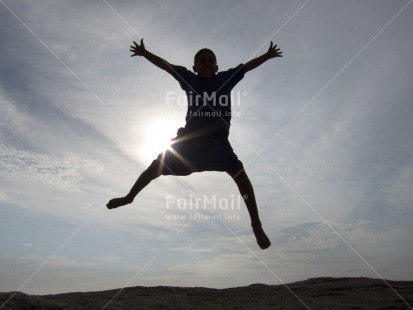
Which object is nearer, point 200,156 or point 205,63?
point 200,156

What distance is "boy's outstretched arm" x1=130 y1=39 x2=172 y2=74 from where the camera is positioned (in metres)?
4.93

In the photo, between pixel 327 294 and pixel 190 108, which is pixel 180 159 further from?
pixel 327 294

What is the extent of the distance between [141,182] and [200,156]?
800 mm

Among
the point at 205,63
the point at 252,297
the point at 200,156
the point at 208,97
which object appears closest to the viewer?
the point at 200,156

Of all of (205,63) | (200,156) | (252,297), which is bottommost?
(252,297)

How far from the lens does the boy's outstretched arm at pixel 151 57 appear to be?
4.93m

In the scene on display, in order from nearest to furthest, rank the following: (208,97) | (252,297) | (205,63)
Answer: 1. (208,97)
2. (205,63)
3. (252,297)

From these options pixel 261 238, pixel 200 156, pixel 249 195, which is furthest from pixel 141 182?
pixel 261 238

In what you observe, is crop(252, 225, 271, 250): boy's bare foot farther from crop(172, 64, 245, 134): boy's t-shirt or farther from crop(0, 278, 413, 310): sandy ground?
crop(0, 278, 413, 310): sandy ground

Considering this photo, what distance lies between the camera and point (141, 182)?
478 centimetres

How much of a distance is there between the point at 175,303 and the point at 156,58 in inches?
161

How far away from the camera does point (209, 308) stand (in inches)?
244

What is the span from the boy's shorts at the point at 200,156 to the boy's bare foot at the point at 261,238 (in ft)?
2.61

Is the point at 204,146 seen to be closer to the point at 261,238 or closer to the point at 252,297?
the point at 261,238
